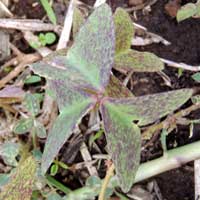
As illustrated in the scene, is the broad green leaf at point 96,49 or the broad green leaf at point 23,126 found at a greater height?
the broad green leaf at point 96,49

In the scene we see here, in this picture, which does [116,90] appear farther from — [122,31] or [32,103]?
[32,103]

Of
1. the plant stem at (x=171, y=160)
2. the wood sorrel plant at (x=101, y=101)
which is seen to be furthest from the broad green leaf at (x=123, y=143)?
the plant stem at (x=171, y=160)

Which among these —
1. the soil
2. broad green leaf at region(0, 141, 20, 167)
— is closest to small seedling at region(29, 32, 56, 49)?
the soil

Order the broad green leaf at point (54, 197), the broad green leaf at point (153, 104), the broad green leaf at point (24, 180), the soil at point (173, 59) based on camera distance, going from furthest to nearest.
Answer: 1. the soil at point (173, 59)
2. the broad green leaf at point (54, 197)
3. the broad green leaf at point (24, 180)
4. the broad green leaf at point (153, 104)

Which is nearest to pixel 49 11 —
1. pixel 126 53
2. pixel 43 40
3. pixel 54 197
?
pixel 43 40

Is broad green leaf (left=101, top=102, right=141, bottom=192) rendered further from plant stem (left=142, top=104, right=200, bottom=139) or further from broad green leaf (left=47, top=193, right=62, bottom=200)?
broad green leaf (left=47, top=193, right=62, bottom=200)

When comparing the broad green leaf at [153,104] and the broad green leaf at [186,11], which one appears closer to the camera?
the broad green leaf at [153,104]

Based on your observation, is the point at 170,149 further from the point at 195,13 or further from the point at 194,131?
the point at 195,13

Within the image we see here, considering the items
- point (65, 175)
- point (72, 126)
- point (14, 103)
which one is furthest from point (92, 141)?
point (72, 126)

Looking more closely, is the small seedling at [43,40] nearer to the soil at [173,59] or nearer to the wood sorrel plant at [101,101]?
the soil at [173,59]
